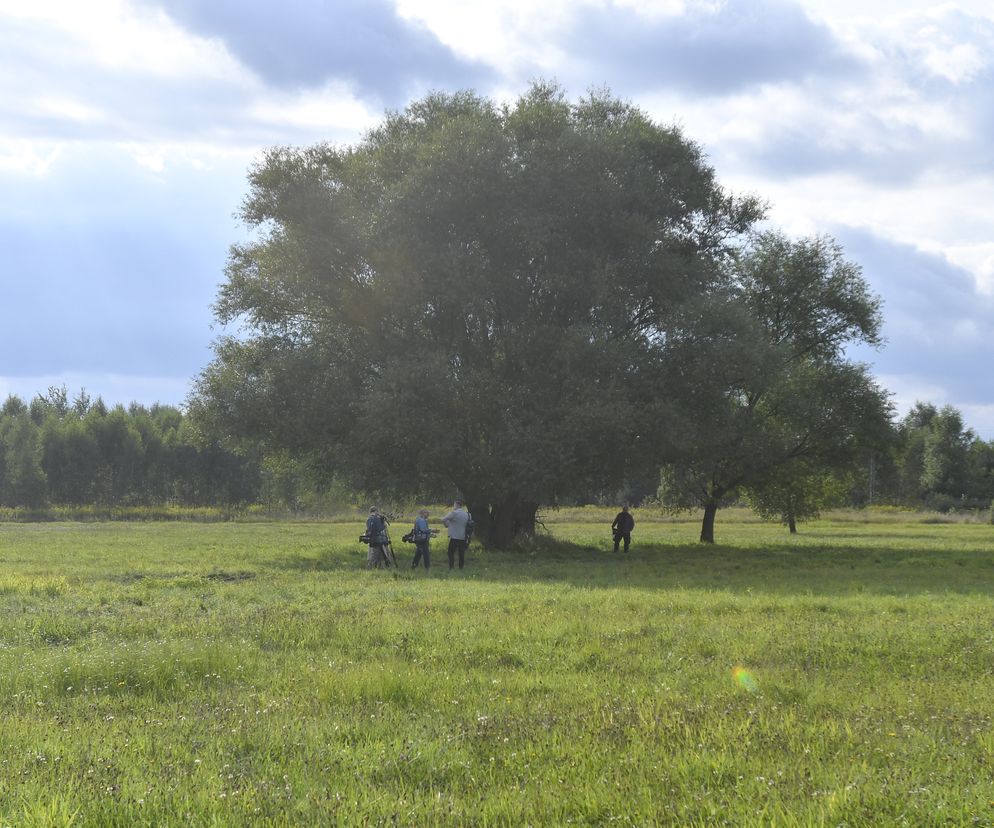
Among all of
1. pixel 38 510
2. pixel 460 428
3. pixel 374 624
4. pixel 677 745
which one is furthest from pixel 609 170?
pixel 38 510

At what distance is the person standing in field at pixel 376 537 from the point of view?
28.0 m

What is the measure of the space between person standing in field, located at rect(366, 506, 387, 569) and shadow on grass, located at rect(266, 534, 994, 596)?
0.93 m

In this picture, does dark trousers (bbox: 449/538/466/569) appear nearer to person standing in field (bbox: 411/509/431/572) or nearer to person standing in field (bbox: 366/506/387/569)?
person standing in field (bbox: 411/509/431/572)

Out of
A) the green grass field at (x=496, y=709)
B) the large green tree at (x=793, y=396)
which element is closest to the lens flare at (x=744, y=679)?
the green grass field at (x=496, y=709)

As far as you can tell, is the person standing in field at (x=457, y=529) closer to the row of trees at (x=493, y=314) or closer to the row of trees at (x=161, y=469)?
the row of trees at (x=493, y=314)

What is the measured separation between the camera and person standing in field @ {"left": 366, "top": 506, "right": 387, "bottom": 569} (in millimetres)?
28016

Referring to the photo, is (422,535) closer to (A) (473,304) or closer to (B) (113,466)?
(A) (473,304)

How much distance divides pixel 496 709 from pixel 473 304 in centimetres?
2597

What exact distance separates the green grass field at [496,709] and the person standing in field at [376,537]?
929 centimetres

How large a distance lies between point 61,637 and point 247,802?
8597 mm

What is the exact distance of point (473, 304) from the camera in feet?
110

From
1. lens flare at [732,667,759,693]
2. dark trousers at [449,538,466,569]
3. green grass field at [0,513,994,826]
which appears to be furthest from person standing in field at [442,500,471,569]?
lens flare at [732,667,759,693]

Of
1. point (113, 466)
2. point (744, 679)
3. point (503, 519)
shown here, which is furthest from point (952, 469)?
point (744, 679)

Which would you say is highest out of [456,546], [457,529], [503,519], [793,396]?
[793,396]
